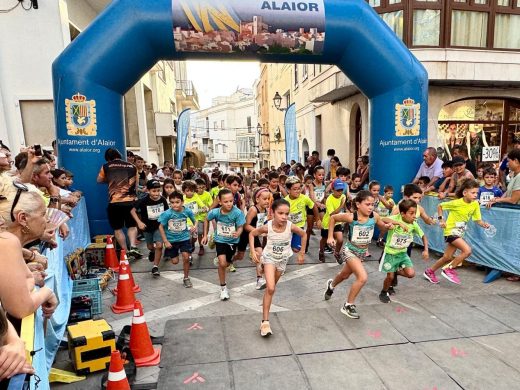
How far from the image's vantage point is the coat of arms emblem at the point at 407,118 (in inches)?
304

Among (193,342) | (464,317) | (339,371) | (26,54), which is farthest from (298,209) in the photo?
Answer: (26,54)

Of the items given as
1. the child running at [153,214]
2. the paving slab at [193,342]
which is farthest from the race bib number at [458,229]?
the child running at [153,214]

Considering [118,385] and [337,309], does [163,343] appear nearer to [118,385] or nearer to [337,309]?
[118,385]

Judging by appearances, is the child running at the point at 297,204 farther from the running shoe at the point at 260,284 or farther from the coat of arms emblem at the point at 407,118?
the coat of arms emblem at the point at 407,118

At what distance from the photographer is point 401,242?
479 cm

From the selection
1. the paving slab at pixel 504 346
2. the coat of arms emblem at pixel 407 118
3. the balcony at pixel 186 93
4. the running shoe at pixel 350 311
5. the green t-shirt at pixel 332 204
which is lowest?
the paving slab at pixel 504 346

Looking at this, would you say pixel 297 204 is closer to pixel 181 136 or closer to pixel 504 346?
pixel 504 346

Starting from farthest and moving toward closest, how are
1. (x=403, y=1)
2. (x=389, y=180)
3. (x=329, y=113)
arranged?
(x=329, y=113) → (x=403, y=1) → (x=389, y=180)

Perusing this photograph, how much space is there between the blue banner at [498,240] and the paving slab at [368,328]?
259cm

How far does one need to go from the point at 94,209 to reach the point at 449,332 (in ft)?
22.0

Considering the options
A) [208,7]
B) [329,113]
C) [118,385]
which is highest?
[208,7]

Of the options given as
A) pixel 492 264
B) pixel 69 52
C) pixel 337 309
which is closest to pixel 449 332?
pixel 337 309

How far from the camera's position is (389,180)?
792cm

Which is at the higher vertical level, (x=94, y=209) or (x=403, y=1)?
(x=403, y=1)
